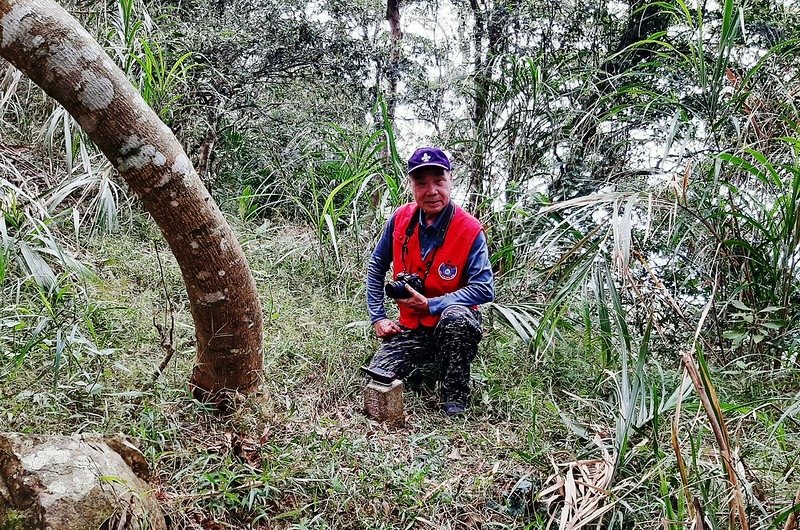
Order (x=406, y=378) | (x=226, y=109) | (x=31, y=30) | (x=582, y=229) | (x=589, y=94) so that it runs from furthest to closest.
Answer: (x=226, y=109) → (x=589, y=94) → (x=582, y=229) → (x=406, y=378) → (x=31, y=30)

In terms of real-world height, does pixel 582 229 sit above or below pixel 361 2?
below

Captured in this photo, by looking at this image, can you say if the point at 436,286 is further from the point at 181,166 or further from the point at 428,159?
the point at 181,166

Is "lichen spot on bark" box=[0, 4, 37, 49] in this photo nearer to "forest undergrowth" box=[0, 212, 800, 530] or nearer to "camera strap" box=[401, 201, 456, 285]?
"forest undergrowth" box=[0, 212, 800, 530]

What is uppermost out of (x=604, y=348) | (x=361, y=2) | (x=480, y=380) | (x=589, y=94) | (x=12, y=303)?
(x=361, y=2)

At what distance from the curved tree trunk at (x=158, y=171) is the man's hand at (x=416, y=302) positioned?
0.80m

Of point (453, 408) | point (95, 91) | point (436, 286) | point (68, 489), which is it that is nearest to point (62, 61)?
point (95, 91)

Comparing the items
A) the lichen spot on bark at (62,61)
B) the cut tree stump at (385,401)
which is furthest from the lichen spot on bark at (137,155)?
the cut tree stump at (385,401)

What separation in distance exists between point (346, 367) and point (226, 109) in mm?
2762

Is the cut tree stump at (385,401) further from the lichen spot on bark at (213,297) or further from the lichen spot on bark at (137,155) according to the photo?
the lichen spot on bark at (137,155)

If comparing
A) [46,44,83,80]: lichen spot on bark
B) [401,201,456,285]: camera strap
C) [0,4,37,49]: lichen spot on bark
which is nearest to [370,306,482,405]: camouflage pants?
[401,201,456,285]: camera strap

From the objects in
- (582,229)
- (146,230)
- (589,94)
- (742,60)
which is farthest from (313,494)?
(742,60)

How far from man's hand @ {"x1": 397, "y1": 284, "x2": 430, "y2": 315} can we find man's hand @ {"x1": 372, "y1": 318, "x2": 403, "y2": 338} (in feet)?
0.50

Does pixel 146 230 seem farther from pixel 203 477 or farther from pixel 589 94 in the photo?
pixel 589 94

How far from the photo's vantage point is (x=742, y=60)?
3.60 metres
